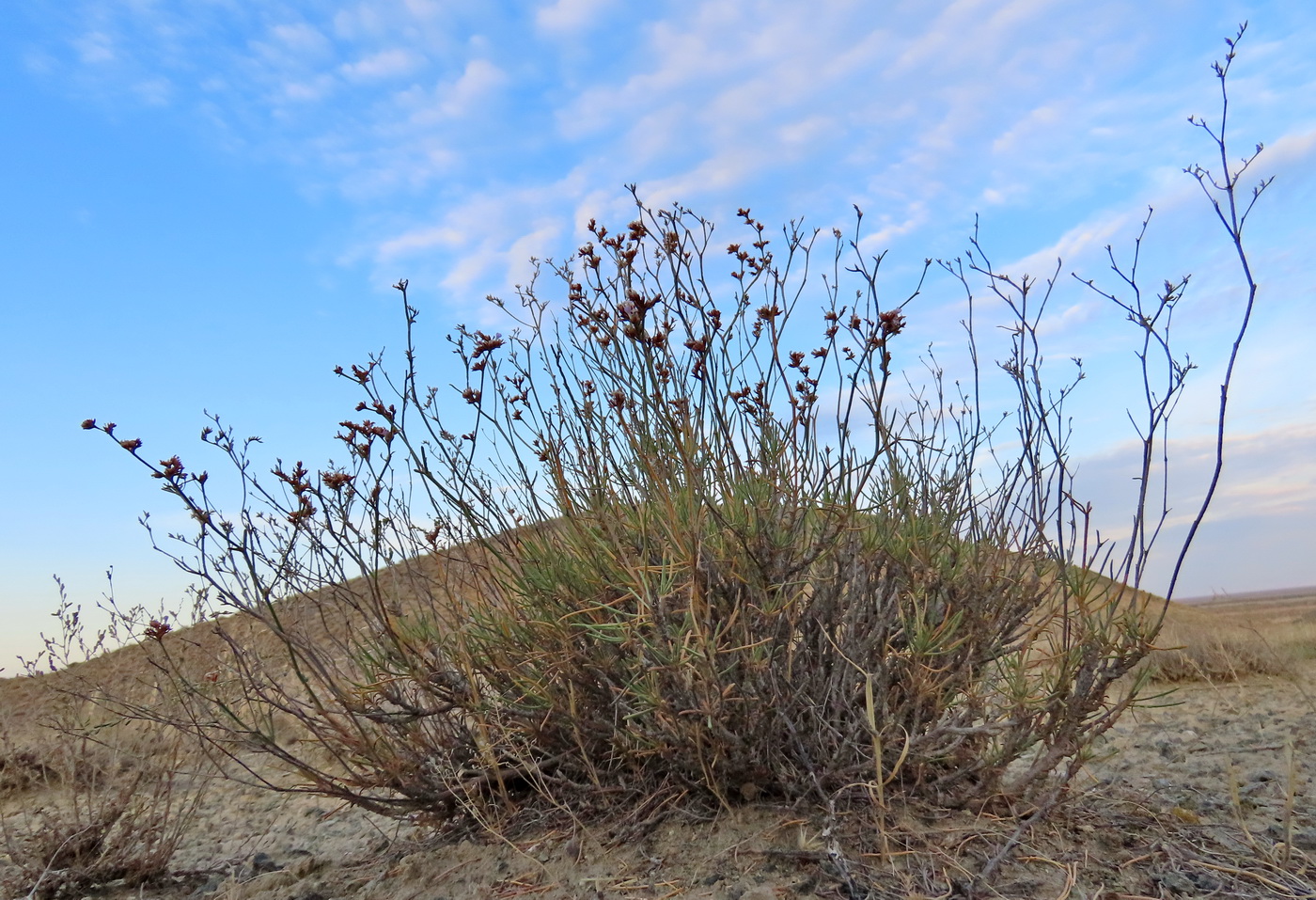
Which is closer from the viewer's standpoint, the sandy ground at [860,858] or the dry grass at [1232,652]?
the sandy ground at [860,858]

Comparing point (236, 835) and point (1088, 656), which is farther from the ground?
point (1088, 656)

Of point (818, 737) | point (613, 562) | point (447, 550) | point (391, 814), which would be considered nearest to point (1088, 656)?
point (818, 737)

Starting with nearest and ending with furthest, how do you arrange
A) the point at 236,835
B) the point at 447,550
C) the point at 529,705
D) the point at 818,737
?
the point at 818,737, the point at 529,705, the point at 447,550, the point at 236,835

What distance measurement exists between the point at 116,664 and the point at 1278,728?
413 inches

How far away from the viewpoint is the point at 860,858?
7.59ft

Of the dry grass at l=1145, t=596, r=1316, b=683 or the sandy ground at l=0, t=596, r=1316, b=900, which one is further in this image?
the dry grass at l=1145, t=596, r=1316, b=683

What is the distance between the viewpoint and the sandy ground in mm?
2258

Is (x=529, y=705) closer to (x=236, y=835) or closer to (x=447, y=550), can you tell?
(x=447, y=550)

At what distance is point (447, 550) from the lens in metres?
3.09

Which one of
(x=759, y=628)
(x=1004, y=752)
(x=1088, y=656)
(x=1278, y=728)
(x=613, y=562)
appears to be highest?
(x=613, y=562)

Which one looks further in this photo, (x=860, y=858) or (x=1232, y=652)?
(x=1232, y=652)

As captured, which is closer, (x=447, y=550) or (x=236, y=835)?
(x=447, y=550)

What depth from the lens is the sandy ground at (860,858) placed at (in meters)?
2.26

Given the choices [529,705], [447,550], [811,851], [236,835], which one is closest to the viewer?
[811,851]
